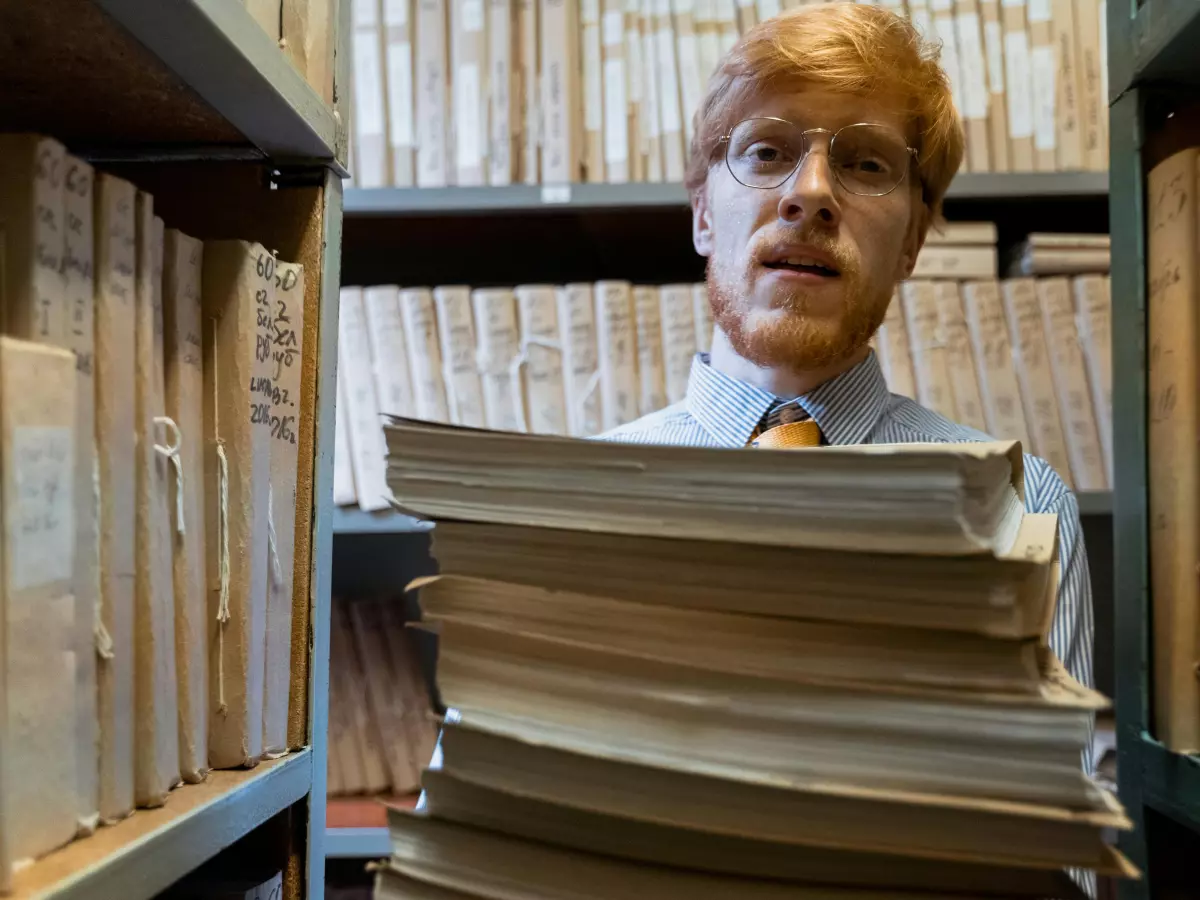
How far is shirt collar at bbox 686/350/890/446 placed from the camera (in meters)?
0.90

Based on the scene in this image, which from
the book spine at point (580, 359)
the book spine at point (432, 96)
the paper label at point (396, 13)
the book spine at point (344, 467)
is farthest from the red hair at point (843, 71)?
the book spine at point (344, 467)

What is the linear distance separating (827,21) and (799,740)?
80cm

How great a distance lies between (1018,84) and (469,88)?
760 millimetres

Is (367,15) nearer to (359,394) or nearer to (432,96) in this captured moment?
(432,96)

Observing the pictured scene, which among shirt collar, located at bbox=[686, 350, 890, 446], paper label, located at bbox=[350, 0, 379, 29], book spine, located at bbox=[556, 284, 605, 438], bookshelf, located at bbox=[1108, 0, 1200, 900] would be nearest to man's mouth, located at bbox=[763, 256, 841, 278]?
shirt collar, located at bbox=[686, 350, 890, 446]

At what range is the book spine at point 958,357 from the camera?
1190 mm

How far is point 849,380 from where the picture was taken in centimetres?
92

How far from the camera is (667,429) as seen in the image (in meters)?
1.02

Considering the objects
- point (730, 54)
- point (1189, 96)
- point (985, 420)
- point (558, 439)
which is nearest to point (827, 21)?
point (730, 54)

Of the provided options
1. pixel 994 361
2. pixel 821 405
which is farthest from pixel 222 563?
pixel 994 361

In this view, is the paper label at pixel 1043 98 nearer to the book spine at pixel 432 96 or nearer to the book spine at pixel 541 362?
the book spine at pixel 541 362

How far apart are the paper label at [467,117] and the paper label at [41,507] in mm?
954

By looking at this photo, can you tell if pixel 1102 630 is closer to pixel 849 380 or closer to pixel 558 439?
pixel 849 380

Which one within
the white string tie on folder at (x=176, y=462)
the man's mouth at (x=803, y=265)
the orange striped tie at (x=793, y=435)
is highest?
the man's mouth at (x=803, y=265)
